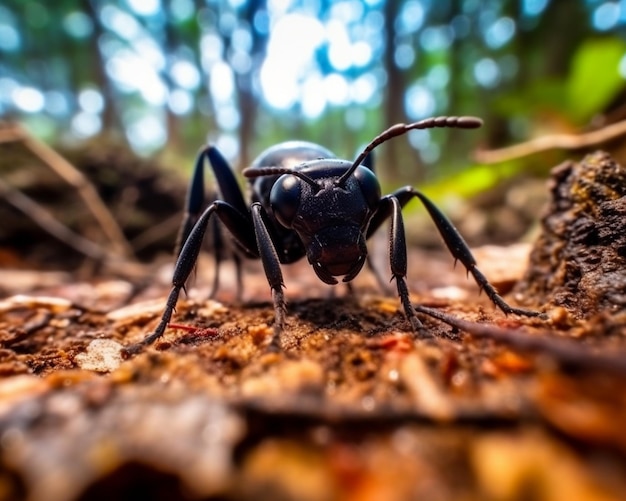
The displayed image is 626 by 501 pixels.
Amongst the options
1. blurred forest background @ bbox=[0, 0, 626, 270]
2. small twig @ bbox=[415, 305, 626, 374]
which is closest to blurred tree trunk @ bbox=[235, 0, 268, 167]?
blurred forest background @ bbox=[0, 0, 626, 270]

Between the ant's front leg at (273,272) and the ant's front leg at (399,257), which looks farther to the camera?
the ant's front leg at (399,257)

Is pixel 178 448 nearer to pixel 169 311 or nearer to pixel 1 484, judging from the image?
pixel 1 484

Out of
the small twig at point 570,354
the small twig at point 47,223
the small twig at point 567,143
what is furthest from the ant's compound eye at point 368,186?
the small twig at point 47,223

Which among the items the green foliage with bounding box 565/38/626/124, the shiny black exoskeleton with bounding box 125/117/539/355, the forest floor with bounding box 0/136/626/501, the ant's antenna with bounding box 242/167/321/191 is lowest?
the forest floor with bounding box 0/136/626/501

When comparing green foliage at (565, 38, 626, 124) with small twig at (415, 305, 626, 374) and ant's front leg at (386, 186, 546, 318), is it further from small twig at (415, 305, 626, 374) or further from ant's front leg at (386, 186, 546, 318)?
small twig at (415, 305, 626, 374)

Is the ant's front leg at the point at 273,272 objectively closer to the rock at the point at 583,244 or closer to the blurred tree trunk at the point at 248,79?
the rock at the point at 583,244

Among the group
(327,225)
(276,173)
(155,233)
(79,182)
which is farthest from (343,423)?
(155,233)

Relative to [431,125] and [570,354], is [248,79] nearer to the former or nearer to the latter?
[431,125]

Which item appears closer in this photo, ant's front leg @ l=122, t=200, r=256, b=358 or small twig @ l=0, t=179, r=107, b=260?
ant's front leg @ l=122, t=200, r=256, b=358
